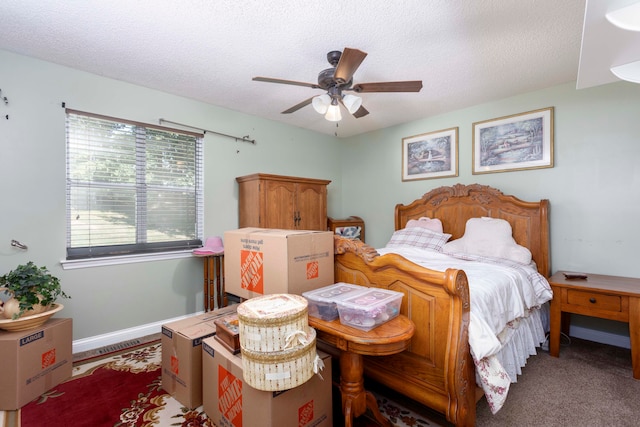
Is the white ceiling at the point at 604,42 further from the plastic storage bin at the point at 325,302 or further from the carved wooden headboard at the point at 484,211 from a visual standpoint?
the carved wooden headboard at the point at 484,211

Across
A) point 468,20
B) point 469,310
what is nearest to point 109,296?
point 469,310

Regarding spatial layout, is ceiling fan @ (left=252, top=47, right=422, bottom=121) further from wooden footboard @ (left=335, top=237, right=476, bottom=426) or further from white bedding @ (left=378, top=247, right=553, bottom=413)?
white bedding @ (left=378, top=247, right=553, bottom=413)

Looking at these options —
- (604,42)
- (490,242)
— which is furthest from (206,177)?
(604,42)

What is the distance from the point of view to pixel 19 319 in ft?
6.14

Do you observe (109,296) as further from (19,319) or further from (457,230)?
(457,230)

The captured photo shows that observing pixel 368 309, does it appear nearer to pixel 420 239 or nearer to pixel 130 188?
pixel 420 239

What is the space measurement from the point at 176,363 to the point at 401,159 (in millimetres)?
3503

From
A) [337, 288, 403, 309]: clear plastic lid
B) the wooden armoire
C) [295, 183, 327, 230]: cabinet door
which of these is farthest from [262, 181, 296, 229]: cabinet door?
[337, 288, 403, 309]: clear plastic lid

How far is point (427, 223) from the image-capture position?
3.49m

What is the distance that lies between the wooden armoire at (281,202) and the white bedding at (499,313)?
53.0 inches

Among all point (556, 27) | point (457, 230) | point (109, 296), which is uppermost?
point (556, 27)

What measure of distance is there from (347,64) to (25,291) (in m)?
2.59

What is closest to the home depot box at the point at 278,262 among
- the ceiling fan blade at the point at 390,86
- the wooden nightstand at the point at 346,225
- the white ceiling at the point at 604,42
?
the ceiling fan blade at the point at 390,86

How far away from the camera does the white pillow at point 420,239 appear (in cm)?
321
